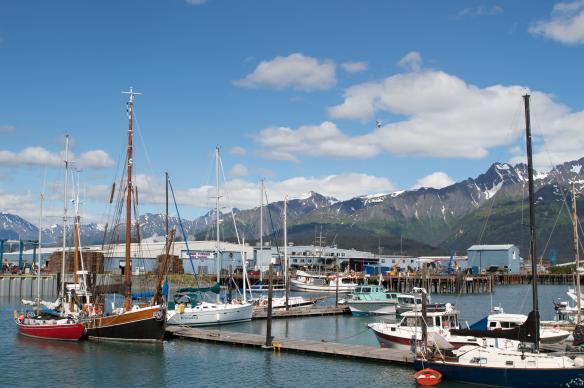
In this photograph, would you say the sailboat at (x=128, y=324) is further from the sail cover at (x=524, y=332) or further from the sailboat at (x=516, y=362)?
the sail cover at (x=524, y=332)

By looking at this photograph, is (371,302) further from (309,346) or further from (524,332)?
(524,332)

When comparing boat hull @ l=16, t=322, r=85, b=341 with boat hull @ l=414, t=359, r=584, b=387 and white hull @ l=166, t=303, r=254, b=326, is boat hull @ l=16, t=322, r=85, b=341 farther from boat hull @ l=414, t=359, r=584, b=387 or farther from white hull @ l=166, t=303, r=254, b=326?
boat hull @ l=414, t=359, r=584, b=387

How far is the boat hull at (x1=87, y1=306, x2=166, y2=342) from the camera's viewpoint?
47.9 meters

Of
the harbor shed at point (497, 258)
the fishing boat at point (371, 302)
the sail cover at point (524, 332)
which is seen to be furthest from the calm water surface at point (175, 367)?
the harbor shed at point (497, 258)

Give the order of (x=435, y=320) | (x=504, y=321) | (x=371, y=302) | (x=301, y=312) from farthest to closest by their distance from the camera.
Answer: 1. (x=371, y=302)
2. (x=301, y=312)
3. (x=504, y=321)
4. (x=435, y=320)

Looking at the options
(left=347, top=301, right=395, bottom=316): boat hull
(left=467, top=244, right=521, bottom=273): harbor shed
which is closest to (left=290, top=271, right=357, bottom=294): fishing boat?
(left=347, top=301, right=395, bottom=316): boat hull

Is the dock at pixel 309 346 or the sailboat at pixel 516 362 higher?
the sailboat at pixel 516 362

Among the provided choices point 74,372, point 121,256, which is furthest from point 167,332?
point 121,256

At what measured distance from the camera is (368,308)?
73.9 metres

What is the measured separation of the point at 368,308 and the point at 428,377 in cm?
4004

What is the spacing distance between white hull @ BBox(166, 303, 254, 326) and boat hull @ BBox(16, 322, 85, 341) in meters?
9.36

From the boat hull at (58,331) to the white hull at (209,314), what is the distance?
9359 millimetres

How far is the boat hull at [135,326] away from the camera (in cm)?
4791

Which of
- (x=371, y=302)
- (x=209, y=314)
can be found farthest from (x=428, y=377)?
(x=371, y=302)
